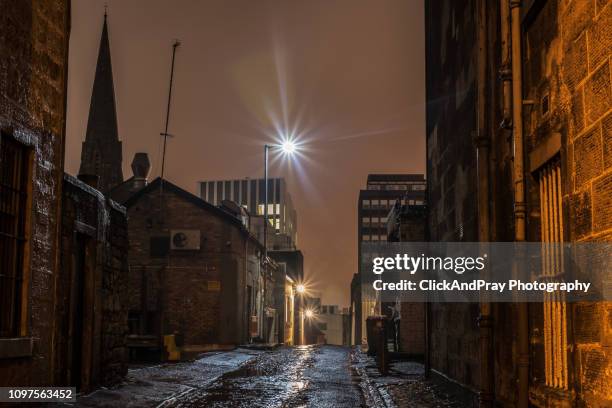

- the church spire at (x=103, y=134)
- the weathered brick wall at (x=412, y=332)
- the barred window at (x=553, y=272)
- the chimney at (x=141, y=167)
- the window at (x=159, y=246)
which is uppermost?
the church spire at (x=103, y=134)

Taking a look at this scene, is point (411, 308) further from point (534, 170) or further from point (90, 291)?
point (534, 170)

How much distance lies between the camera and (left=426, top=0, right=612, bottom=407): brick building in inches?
208

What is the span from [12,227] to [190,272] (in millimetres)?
27359

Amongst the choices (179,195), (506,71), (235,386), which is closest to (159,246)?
(179,195)

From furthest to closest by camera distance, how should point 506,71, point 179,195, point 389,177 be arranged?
1. point 389,177
2. point 179,195
3. point 506,71

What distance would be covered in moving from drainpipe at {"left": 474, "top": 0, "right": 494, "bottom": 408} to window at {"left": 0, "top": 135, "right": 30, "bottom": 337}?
553cm

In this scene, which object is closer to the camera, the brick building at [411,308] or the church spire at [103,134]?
the brick building at [411,308]

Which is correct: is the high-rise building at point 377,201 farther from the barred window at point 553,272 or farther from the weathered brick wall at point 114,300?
the barred window at point 553,272

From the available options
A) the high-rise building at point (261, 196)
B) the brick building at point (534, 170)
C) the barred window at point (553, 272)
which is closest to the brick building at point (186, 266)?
the brick building at point (534, 170)

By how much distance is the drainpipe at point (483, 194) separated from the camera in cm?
858

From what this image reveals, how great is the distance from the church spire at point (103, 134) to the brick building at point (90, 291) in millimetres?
56210

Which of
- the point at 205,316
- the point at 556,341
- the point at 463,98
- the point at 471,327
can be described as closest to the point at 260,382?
the point at 471,327

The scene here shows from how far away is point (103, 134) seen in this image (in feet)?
231

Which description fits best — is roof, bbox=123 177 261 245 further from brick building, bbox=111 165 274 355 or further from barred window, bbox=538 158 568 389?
barred window, bbox=538 158 568 389
